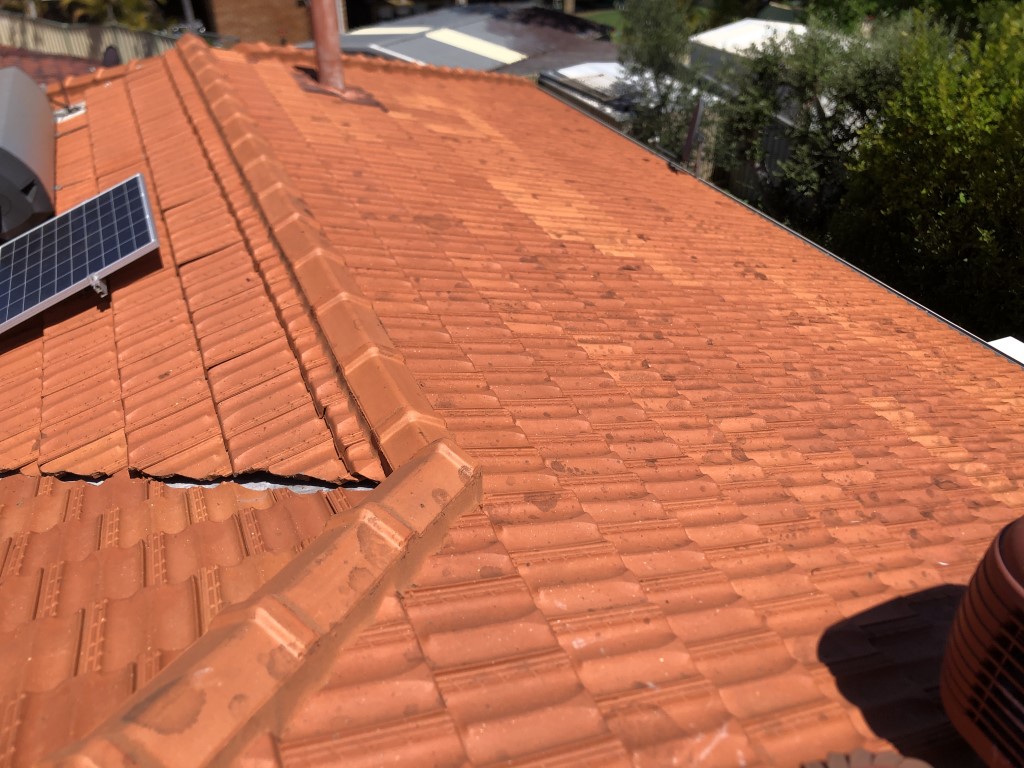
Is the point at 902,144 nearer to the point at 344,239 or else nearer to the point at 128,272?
the point at 344,239

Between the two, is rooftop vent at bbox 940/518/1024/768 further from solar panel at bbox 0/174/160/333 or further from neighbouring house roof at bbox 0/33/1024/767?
solar panel at bbox 0/174/160/333

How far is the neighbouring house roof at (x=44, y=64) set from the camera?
13656 millimetres

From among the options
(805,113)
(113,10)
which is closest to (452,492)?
(805,113)

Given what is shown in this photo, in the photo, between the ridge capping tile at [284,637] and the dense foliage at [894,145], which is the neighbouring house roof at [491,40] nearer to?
the dense foliage at [894,145]

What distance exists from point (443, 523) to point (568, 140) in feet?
25.5

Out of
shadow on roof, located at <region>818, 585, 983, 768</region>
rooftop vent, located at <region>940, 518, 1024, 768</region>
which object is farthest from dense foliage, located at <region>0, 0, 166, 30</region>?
rooftop vent, located at <region>940, 518, 1024, 768</region>

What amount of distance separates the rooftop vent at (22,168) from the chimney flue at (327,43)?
2.98m

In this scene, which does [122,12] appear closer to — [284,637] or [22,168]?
[22,168]

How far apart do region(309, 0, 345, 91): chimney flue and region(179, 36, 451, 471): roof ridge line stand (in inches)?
100

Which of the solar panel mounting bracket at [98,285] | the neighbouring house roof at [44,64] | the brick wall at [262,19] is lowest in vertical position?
the solar panel mounting bracket at [98,285]

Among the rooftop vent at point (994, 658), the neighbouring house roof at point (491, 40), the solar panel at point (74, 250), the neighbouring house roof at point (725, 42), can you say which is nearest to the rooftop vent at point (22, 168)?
the solar panel at point (74, 250)

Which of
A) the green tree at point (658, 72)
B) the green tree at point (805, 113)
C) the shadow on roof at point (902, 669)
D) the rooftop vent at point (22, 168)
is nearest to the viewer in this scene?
the shadow on roof at point (902, 669)

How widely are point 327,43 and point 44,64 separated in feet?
34.9

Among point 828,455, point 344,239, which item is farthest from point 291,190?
point 828,455
